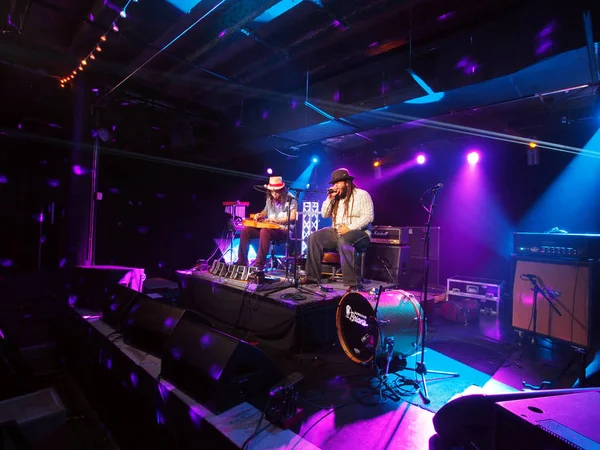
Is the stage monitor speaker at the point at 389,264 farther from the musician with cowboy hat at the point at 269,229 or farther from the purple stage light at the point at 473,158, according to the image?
the purple stage light at the point at 473,158

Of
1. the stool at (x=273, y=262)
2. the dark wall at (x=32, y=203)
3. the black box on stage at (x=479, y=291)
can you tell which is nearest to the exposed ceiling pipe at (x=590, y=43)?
the black box on stage at (x=479, y=291)

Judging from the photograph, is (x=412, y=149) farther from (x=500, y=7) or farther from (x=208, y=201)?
(x=208, y=201)

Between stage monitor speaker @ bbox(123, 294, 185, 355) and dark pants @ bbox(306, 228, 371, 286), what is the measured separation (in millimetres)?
2082

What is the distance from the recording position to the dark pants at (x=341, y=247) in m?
4.15

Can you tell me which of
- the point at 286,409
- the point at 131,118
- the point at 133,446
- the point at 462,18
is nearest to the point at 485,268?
the point at 462,18

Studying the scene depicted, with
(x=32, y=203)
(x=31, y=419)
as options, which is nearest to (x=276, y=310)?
(x=31, y=419)

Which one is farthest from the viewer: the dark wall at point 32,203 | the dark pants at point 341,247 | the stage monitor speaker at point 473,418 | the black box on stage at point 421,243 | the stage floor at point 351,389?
the black box on stage at point 421,243

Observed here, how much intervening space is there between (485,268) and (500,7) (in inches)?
201

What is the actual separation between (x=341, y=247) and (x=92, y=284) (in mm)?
3394

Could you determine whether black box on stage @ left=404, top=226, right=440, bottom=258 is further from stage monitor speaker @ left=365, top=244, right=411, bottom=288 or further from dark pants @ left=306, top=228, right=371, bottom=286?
dark pants @ left=306, top=228, right=371, bottom=286

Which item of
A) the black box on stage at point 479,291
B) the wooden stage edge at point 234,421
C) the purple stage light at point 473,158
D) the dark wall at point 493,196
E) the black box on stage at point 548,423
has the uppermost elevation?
the purple stage light at point 473,158

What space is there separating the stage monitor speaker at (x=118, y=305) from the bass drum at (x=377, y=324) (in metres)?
2.24

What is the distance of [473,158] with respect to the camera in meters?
6.93

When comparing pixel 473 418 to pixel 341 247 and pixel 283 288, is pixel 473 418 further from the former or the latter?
pixel 341 247
